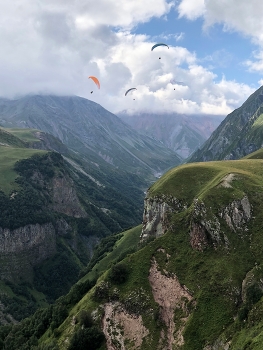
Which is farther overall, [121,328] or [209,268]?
[209,268]

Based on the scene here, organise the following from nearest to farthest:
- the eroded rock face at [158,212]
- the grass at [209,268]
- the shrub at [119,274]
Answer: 1. the grass at [209,268]
2. the shrub at [119,274]
3. the eroded rock face at [158,212]

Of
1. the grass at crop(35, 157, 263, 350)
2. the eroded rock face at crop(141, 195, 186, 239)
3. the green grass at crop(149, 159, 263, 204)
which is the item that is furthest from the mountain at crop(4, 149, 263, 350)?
the green grass at crop(149, 159, 263, 204)

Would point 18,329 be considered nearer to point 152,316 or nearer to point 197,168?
point 152,316

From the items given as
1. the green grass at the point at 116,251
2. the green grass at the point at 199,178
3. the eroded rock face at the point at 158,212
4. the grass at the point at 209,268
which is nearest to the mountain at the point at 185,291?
the grass at the point at 209,268

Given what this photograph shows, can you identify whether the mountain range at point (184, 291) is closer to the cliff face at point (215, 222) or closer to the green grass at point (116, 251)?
the cliff face at point (215, 222)

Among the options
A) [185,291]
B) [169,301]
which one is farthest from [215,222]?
[169,301]

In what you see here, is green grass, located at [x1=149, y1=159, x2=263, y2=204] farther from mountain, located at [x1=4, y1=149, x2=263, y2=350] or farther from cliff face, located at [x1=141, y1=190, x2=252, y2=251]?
cliff face, located at [x1=141, y1=190, x2=252, y2=251]

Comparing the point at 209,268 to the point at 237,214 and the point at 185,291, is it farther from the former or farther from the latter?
the point at 237,214
